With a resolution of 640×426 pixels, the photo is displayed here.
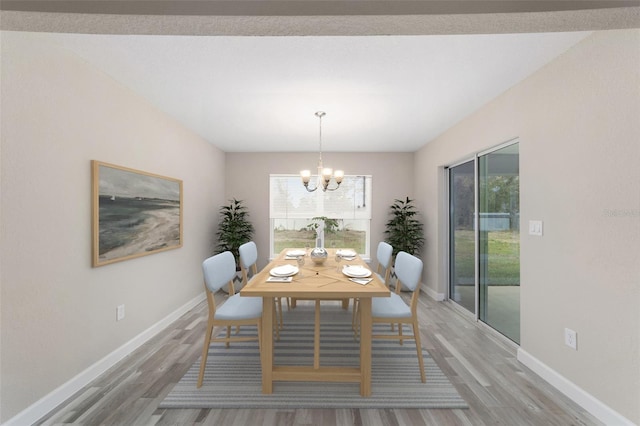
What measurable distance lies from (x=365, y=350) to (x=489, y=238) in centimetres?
203

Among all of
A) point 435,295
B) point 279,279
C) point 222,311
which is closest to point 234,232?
point 222,311

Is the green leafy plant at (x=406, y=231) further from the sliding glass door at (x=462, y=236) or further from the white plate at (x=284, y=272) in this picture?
the white plate at (x=284, y=272)

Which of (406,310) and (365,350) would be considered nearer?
(365,350)

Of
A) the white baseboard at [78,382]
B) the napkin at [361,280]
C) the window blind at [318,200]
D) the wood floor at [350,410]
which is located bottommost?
the wood floor at [350,410]

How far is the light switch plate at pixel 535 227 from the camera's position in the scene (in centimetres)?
→ 208

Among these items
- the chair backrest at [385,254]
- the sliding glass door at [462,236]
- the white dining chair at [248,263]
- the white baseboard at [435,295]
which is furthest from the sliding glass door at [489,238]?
the white dining chair at [248,263]

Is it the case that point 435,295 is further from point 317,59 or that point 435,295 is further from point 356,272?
point 317,59

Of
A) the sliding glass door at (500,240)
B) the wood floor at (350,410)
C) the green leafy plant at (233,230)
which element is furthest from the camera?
the green leafy plant at (233,230)

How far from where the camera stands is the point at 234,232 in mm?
4164

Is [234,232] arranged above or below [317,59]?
below

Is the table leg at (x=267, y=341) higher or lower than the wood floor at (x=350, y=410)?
higher

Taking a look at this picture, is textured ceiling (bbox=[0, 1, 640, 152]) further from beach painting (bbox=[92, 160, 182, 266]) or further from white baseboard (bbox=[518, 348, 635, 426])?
white baseboard (bbox=[518, 348, 635, 426])

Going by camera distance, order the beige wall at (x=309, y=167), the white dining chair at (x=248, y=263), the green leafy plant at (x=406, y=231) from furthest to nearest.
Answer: the beige wall at (x=309, y=167) → the green leafy plant at (x=406, y=231) → the white dining chair at (x=248, y=263)

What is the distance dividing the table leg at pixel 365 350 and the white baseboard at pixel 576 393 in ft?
4.55
